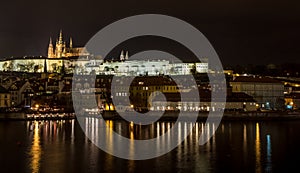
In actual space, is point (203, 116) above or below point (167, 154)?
above

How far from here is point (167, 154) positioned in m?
10.5

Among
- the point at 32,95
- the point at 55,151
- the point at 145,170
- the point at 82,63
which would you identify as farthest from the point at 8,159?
the point at 82,63

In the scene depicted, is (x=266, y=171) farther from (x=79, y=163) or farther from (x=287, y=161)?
(x=79, y=163)

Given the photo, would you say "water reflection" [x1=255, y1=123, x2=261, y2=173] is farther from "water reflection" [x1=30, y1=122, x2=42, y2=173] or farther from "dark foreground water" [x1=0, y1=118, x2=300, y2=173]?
"water reflection" [x1=30, y1=122, x2=42, y2=173]

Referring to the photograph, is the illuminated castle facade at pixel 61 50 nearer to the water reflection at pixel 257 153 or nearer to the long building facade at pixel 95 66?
the long building facade at pixel 95 66

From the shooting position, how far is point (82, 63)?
49875 mm

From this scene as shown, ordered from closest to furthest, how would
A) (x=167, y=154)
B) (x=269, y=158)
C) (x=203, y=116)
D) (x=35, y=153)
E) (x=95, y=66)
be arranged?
(x=269, y=158), (x=167, y=154), (x=35, y=153), (x=203, y=116), (x=95, y=66)

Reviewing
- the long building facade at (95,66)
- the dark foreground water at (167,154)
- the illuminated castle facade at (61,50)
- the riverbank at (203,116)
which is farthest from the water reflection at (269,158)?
the illuminated castle facade at (61,50)

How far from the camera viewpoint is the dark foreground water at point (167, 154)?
900 cm

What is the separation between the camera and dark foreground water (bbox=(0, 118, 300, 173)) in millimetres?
9000

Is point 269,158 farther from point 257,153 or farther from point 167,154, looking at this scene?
point 167,154


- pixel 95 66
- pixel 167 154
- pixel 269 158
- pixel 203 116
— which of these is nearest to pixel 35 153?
pixel 167 154

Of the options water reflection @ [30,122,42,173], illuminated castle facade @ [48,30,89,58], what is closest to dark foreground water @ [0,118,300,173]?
water reflection @ [30,122,42,173]

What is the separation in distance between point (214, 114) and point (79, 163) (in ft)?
38.1
